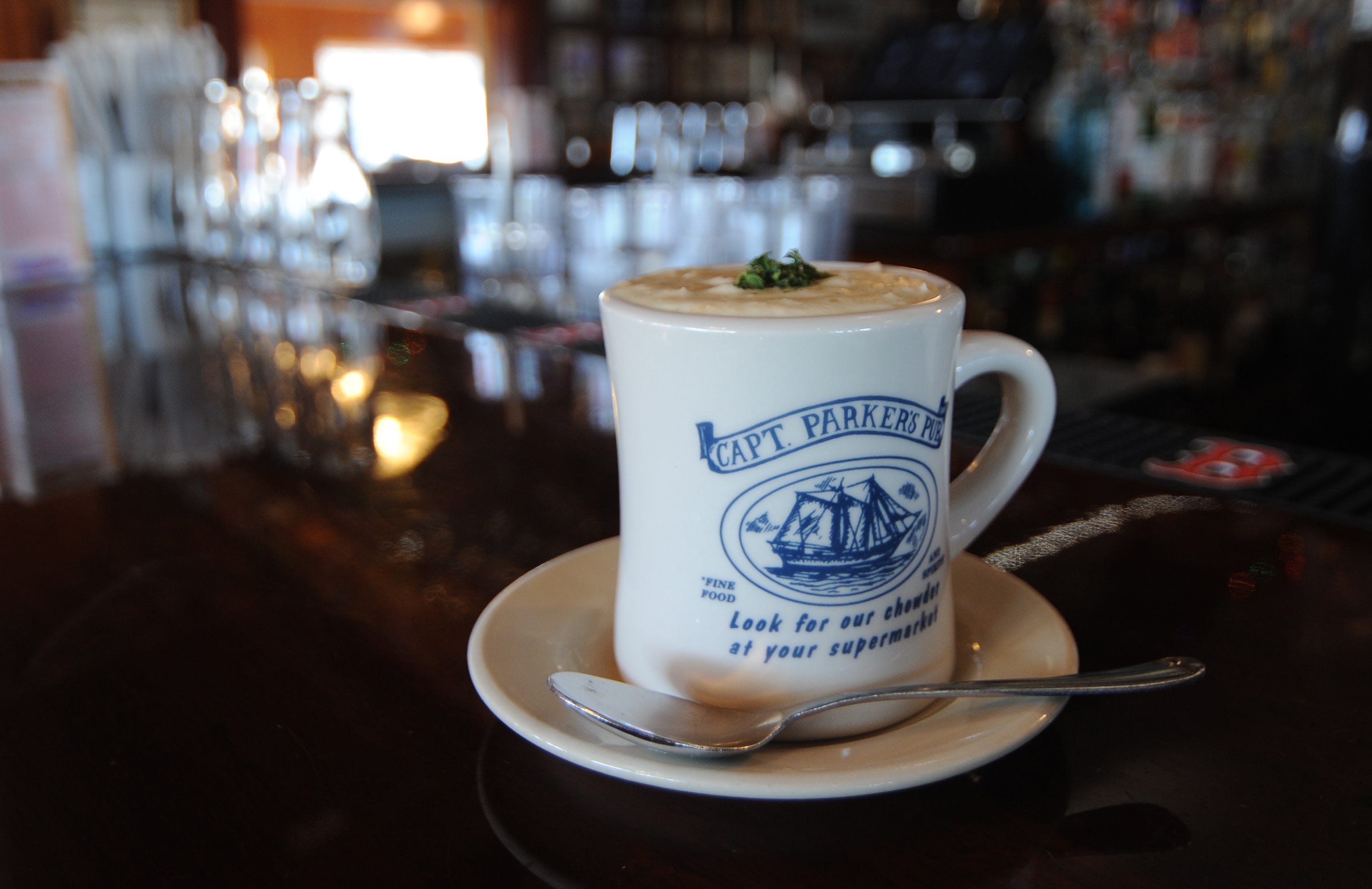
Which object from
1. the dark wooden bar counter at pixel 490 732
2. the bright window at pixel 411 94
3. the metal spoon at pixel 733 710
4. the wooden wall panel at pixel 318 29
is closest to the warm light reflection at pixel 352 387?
the dark wooden bar counter at pixel 490 732

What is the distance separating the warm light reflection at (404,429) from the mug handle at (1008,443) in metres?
0.37

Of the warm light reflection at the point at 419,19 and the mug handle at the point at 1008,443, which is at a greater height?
the warm light reflection at the point at 419,19

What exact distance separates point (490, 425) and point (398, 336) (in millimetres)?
343

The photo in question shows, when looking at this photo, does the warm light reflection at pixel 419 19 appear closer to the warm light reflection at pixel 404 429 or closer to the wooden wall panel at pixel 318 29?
the wooden wall panel at pixel 318 29

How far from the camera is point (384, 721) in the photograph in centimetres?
36

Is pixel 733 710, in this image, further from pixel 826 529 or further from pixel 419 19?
pixel 419 19

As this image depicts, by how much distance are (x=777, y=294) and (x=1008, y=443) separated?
12 cm

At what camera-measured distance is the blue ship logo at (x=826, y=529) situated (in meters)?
0.33

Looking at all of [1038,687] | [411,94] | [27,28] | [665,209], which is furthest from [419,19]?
[1038,687]

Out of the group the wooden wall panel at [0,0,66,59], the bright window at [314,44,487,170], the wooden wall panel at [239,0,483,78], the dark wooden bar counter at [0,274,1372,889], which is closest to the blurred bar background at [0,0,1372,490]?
the wooden wall panel at [0,0,66,59]

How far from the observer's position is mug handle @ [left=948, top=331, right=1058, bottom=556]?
374 millimetres

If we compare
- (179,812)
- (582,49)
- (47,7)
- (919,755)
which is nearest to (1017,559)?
(919,755)

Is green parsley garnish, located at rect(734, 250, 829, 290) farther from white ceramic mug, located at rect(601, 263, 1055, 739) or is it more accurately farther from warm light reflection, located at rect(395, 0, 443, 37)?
warm light reflection, located at rect(395, 0, 443, 37)

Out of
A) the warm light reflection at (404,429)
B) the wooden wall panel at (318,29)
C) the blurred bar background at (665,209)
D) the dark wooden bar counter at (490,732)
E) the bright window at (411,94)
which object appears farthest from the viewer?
the wooden wall panel at (318,29)
